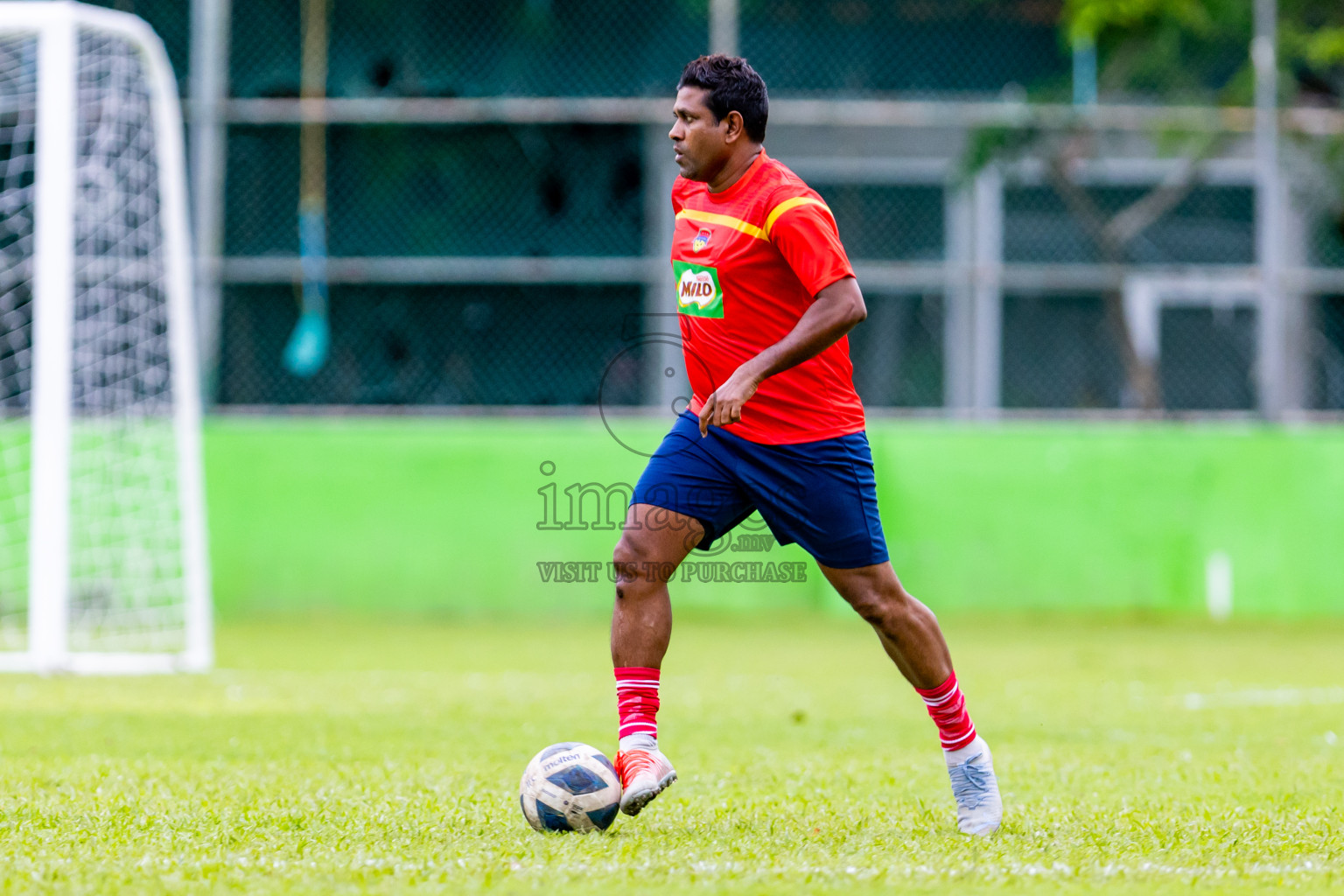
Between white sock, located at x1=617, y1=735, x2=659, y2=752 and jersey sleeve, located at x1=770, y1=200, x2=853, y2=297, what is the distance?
1308mm

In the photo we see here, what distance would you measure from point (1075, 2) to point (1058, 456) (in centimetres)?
438

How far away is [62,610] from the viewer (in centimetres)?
908

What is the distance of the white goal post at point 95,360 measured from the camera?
359 inches

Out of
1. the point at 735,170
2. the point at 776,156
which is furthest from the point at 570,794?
the point at 776,156

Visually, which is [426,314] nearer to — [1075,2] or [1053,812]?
[1075,2]

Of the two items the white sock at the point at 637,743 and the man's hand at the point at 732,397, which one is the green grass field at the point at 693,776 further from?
the man's hand at the point at 732,397

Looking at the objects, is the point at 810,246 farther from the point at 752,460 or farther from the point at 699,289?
the point at 752,460

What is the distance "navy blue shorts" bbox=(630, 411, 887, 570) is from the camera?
4.63 m

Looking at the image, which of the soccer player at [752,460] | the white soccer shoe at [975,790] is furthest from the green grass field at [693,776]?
the soccer player at [752,460]

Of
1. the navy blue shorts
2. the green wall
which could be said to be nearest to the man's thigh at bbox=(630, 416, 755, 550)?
the navy blue shorts

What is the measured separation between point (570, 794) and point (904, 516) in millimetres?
9052

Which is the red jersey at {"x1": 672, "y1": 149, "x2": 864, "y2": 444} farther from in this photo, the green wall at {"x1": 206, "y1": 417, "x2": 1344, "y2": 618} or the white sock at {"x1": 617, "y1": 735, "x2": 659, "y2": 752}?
the green wall at {"x1": 206, "y1": 417, "x2": 1344, "y2": 618}

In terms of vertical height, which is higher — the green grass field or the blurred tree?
the blurred tree

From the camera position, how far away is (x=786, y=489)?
4.67 meters
